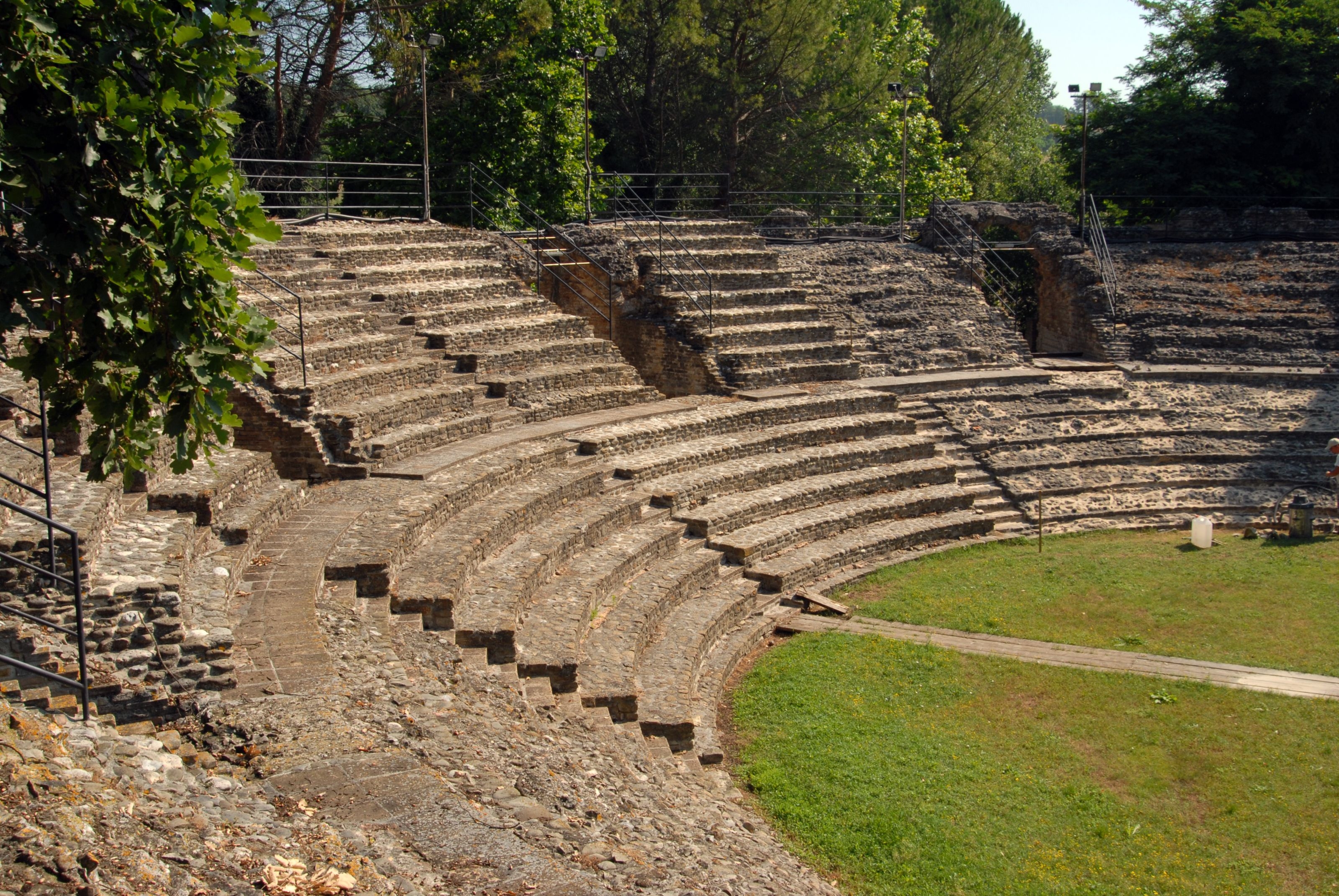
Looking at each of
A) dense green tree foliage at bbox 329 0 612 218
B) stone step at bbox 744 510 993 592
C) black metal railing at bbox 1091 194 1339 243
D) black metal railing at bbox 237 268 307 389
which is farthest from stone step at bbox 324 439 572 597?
black metal railing at bbox 1091 194 1339 243

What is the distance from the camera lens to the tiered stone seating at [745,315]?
57.7 ft

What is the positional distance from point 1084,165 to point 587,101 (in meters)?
11.4

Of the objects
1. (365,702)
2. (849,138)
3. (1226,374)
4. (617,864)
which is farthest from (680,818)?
(849,138)

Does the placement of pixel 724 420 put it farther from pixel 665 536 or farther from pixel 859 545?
pixel 665 536

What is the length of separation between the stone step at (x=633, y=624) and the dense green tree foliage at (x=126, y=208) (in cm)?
414

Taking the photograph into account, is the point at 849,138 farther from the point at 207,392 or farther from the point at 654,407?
the point at 207,392

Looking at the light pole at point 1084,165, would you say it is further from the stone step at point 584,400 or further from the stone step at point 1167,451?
the stone step at point 584,400

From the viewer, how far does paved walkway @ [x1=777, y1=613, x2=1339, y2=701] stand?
10883 millimetres

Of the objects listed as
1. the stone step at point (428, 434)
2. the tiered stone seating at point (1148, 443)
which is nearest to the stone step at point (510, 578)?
the stone step at point (428, 434)

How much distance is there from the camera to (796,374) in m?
17.8

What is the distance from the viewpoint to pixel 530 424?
14.5 metres

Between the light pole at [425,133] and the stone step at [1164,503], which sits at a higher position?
the light pole at [425,133]

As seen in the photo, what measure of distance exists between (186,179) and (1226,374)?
1832 centimetres

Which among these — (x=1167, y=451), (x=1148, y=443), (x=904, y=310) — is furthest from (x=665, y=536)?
(x=904, y=310)
